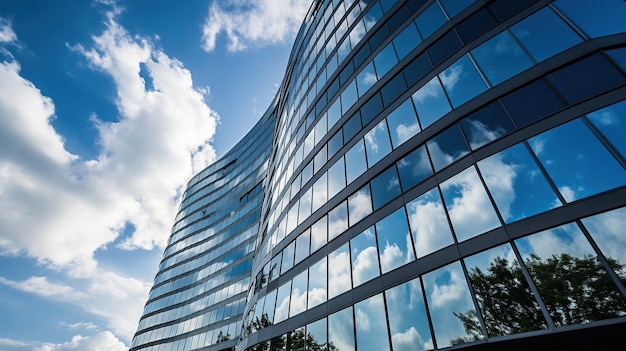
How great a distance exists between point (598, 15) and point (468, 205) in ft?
23.3

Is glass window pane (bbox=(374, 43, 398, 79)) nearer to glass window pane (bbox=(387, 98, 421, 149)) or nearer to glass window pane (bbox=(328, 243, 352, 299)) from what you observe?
glass window pane (bbox=(387, 98, 421, 149))

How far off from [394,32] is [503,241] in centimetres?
1378

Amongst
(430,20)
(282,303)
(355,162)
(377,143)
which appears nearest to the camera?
(430,20)

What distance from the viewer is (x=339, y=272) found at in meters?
15.1

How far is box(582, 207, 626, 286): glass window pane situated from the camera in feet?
23.4

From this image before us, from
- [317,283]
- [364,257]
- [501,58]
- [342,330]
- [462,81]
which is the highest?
[462,81]

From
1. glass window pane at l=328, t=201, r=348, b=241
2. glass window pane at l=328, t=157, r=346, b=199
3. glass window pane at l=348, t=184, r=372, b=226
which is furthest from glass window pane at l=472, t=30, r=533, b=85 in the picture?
glass window pane at l=328, t=201, r=348, b=241

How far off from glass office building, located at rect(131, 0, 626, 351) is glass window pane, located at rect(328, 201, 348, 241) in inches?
4.2

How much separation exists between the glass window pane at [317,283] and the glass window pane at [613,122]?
39.4 ft

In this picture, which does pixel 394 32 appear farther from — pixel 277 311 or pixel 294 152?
pixel 277 311

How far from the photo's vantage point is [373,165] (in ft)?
52.2

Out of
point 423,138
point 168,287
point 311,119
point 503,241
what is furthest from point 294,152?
point 168,287

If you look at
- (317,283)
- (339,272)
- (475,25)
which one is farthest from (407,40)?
(317,283)

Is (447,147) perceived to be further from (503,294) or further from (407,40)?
(407,40)
